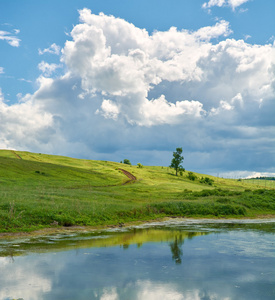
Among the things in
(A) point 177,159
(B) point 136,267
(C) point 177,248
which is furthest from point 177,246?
(A) point 177,159

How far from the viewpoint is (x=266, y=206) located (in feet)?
170

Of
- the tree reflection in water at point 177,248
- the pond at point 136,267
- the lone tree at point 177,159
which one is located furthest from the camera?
the lone tree at point 177,159

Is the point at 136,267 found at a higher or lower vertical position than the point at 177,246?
lower

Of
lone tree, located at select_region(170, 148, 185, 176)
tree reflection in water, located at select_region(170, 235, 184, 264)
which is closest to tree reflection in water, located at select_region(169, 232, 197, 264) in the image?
tree reflection in water, located at select_region(170, 235, 184, 264)

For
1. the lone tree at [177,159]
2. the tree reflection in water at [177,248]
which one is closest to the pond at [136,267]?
the tree reflection in water at [177,248]

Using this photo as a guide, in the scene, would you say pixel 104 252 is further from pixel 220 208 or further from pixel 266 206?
pixel 266 206

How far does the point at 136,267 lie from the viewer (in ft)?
55.0

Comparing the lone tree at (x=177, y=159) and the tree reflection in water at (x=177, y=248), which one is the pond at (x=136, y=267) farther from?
the lone tree at (x=177, y=159)

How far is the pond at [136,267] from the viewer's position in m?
13.1

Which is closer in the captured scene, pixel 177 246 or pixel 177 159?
pixel 177 246

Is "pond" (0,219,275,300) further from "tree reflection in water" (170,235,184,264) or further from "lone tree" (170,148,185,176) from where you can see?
"lone tree" (170,148,185,176)

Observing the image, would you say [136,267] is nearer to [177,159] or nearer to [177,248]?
[177,248]

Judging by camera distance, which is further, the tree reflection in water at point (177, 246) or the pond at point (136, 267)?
the tree reflection in water at point (177, 246)

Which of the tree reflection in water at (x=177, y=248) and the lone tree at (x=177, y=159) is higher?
the lone tree at (x=177, y=159)
